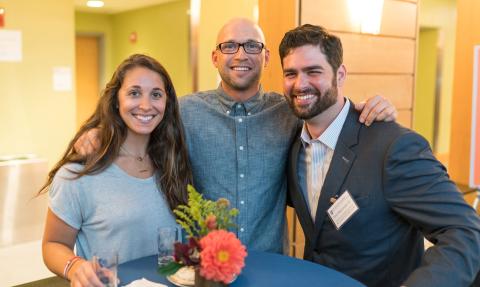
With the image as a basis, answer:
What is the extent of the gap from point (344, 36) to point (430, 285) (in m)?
2.90

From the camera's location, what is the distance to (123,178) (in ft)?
6.91

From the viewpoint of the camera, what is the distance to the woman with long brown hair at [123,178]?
6.63ft

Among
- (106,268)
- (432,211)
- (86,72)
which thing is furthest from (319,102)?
(86,72)

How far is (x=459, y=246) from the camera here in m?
1.75

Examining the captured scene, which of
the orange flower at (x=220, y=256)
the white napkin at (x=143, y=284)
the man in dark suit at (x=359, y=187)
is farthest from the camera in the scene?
the man in dark suit at (x=359, y=187)

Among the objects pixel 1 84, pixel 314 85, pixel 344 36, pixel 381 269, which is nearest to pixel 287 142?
pixel 314 85

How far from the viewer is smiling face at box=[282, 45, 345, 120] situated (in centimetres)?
220

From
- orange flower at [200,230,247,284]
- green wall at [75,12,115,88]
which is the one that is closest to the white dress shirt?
orange flower at [200,230,247,284]

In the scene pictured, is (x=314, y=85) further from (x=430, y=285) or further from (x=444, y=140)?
(x=444, y=140)

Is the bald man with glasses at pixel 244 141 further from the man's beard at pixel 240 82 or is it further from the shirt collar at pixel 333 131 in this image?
the shirt collar at pixel 333 131

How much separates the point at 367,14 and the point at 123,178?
3095 millimetres

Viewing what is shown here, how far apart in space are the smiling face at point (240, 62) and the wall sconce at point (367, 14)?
200 centimetres

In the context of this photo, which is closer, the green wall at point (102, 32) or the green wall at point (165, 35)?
the green wall at point (165, 35)

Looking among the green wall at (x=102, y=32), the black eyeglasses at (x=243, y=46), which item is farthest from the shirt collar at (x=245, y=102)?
the green wall at (x=102, y=32)
